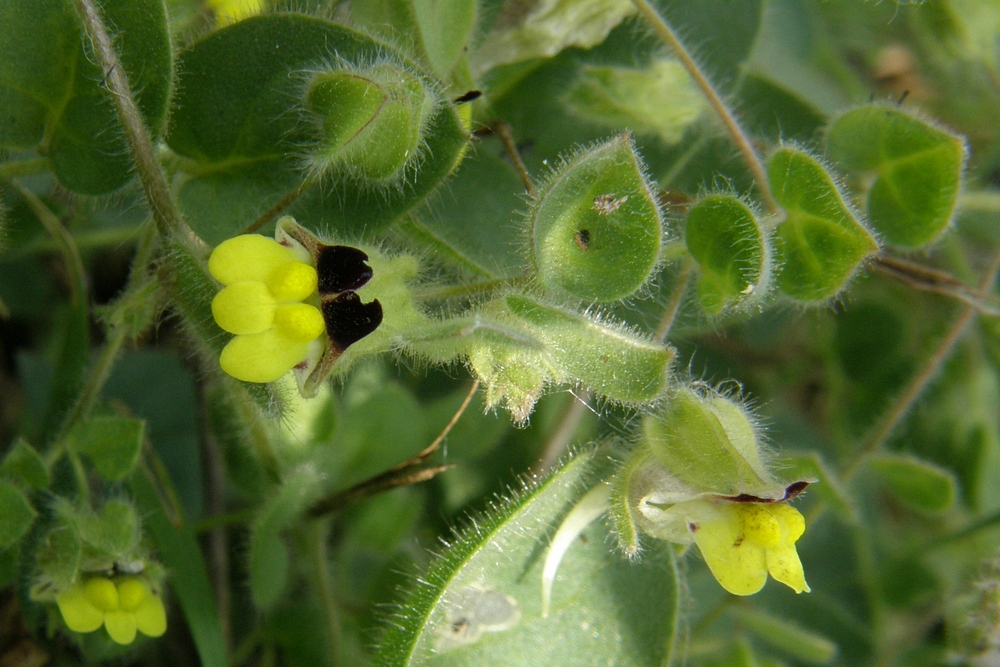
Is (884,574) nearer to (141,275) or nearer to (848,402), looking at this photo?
(848,402)

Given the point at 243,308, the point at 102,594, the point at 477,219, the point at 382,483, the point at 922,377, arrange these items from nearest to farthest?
1. the point at 243,308
2. the point at 102,594
3. the point at 477,219
4. the point at 382,483
5. the point at 922,377

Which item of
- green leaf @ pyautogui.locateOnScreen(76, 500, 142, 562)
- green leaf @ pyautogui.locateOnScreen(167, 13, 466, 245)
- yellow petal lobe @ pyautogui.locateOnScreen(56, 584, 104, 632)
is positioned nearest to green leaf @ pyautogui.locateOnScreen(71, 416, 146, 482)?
green leaf @ pyautogui.locateOnScreen(76, 500, 142, 562)

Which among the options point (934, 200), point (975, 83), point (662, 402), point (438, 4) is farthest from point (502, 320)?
point (975, 83)

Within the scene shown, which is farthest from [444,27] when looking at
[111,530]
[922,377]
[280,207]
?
[922,377]

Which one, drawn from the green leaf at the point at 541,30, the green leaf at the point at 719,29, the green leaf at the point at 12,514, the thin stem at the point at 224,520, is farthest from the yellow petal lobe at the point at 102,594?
the green leaf at the point at 719,29

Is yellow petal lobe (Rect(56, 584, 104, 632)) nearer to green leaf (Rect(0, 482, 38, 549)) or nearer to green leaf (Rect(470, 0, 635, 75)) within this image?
green leaf (Rect(0, 482, 38, 549))

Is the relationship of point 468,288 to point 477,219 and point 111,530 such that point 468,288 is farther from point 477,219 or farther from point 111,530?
point 111,530
